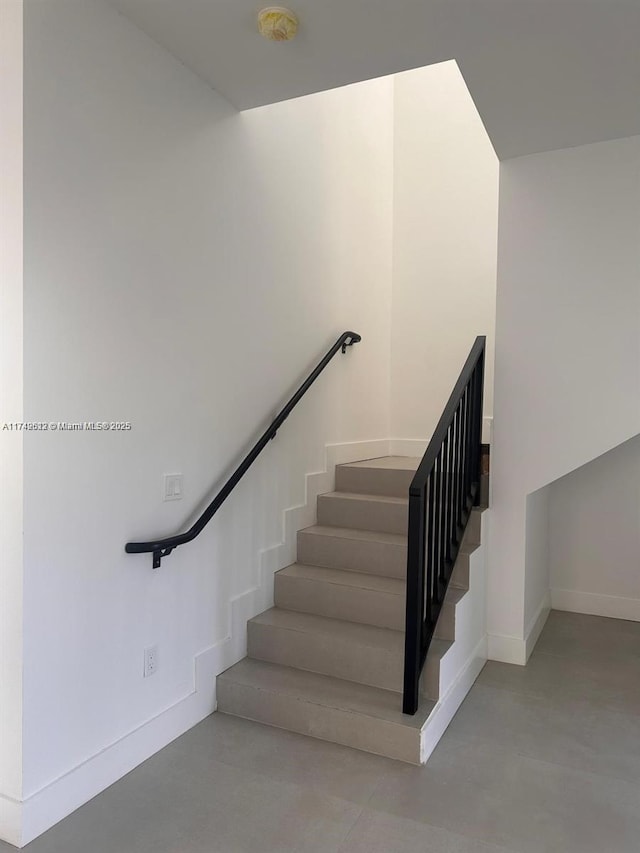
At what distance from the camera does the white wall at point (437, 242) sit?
14.1 feet

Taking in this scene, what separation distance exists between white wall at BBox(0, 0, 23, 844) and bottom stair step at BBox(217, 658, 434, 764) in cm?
94

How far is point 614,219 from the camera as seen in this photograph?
2803mm

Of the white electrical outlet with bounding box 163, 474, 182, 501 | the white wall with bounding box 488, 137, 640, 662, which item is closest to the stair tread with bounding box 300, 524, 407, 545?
the white wall with bounding box 488, 137, 640, 662

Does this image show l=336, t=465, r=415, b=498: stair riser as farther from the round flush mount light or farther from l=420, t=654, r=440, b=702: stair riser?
the round flush mount light

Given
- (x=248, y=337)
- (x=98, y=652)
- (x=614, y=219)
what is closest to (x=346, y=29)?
(x=248, y=337)

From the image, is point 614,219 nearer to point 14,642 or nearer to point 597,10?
point 597,10

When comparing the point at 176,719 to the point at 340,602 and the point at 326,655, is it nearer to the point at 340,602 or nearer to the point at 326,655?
the point at 326,655

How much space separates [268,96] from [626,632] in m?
3.51

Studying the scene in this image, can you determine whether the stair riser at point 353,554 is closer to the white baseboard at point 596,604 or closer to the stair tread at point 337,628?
the stair tread at point 337,628

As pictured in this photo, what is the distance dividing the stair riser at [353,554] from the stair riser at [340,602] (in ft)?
0.76

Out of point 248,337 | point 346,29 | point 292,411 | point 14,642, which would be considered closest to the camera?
point 14,642

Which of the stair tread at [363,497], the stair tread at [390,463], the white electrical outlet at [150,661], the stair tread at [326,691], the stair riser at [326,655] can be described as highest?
the stair tread at [390,463]

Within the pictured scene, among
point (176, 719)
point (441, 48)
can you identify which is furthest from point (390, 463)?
point (441, 48)

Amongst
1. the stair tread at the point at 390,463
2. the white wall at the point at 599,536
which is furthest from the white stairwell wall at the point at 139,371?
the white wall at the point at 599,536
